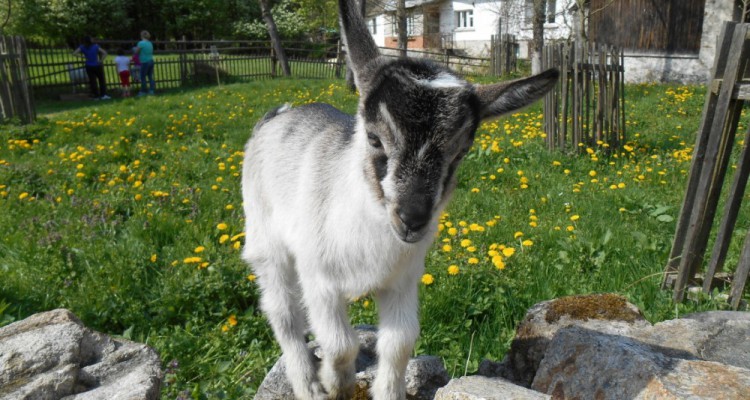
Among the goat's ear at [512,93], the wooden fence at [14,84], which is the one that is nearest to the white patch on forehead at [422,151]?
the goat's ear at [512,93]

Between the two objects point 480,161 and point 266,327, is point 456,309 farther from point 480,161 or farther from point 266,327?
point 480,161

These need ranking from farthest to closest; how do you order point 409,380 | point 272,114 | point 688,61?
1. point 688,61
2. point 272,114
3. point 409,380

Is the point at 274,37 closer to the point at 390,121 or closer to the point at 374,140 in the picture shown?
the point at 374,140

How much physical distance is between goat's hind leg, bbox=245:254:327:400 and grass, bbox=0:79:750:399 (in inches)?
12.8

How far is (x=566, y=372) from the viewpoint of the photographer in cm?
252

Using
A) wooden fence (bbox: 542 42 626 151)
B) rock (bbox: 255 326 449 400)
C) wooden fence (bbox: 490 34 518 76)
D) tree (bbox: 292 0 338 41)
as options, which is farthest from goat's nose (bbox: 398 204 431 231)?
tree (bbox: 292 0 338 41)

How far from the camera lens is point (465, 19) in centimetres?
3622

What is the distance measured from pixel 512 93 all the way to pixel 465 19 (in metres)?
35.8

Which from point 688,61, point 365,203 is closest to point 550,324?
point 365,203

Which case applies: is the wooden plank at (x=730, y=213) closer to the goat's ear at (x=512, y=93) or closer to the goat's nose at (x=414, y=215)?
the goat's ear at (x=512, y=93)

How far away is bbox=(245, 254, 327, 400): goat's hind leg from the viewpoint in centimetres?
312

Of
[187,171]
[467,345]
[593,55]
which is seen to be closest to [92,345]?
[467,345]

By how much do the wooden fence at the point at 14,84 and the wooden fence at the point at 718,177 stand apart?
10695 mm

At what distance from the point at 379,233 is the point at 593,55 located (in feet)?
21.4
